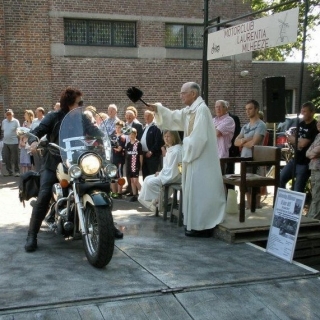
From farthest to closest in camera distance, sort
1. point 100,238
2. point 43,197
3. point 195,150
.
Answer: point 195,150
point 43,197
point 100,238

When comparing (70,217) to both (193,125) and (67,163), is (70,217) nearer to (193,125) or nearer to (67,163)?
(67,163)

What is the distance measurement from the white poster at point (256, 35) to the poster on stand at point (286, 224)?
1996mm

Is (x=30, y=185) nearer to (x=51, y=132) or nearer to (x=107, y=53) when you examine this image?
(x=51, y=132)

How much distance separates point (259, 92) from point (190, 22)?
16.9 ft

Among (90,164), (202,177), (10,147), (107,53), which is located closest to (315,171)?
(202,177)

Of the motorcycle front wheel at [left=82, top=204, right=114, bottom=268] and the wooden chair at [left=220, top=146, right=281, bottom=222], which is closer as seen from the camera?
the motorcycle front wheel at [left=82, top=204, right=114, bottom=268]

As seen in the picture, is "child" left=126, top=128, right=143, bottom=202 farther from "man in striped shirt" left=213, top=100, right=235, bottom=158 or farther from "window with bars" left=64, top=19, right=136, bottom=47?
"window with bars" left=64, top=19, right=136, bottom=47

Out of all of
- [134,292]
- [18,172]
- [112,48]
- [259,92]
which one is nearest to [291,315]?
[134,292]

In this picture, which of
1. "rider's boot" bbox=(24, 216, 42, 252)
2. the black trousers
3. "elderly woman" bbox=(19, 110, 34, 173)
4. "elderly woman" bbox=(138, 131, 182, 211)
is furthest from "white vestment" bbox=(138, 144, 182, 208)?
"elderly woman" bbox=(19, 110, 34, 173)

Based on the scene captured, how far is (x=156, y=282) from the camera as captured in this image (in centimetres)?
466

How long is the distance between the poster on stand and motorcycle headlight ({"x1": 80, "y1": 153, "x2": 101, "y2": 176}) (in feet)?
6.92

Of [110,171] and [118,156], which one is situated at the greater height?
[110,171]

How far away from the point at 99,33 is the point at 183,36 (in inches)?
125

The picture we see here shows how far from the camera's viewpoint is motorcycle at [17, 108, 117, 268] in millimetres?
4949
